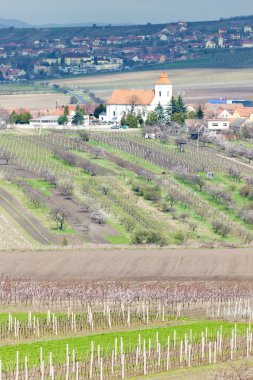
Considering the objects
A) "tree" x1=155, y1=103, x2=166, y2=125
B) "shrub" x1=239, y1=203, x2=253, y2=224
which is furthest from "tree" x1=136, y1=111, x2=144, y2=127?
"shrub" x1=239, y1=203, x2=253, y2=224

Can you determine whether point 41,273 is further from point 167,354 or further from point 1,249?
point 167,354

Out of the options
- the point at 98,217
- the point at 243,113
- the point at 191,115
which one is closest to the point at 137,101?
the point at 191,115

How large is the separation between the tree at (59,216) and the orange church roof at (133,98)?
71.4 metres

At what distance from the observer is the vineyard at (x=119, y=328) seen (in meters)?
47.9

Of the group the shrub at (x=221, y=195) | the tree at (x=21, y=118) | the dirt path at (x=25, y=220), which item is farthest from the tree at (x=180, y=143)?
the dirt path at (x=25, y=220)

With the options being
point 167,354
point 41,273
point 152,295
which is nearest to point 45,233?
point 41,273

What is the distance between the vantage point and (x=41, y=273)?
67.2 meters

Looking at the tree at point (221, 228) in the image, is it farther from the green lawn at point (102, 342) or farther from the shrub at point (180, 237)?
the green lawn at point (102, 342)

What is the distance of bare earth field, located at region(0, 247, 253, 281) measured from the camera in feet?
220

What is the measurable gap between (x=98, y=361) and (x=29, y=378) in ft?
10.7

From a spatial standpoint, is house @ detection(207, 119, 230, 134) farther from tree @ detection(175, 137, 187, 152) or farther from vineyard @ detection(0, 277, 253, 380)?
vineyard @ detection(0, 277, 253, 380)

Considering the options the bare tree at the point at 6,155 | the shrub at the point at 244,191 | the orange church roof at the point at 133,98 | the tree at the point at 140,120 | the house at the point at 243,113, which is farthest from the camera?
the orange church roof at the point at 133,98

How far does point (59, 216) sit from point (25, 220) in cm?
231

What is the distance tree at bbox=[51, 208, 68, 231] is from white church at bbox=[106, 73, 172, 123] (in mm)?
67406
